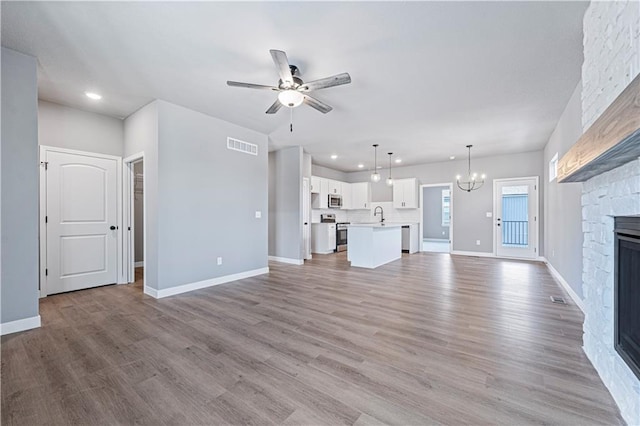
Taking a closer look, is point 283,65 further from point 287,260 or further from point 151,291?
point 287,260

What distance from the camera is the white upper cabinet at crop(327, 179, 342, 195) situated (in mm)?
8672

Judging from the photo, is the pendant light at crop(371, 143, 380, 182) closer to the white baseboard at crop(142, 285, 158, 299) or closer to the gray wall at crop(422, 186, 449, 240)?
the gray wall at crop(422, 186, 449, 240)

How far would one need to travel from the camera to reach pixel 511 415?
1.58 meters

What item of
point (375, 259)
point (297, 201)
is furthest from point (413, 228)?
point (297, 201)

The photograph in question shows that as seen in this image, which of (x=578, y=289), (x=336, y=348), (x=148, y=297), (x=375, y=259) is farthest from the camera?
Answer: (x=375, y=259)

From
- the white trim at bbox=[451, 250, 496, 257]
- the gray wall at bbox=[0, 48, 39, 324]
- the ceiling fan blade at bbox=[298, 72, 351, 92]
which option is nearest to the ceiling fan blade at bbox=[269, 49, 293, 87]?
the ceiling fan blade at bbox=[298, 72, 351, 92]

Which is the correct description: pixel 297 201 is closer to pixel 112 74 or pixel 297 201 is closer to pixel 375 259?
pixel 375 259

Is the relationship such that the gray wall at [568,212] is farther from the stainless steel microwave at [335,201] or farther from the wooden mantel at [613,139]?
the stainless steel microwave at [335,201]

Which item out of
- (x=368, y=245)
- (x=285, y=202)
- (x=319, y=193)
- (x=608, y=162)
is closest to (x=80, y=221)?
(x=285, y=202)

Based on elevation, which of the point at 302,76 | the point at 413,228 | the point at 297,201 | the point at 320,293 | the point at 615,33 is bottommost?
the point at 320,293

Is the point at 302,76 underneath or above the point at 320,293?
above

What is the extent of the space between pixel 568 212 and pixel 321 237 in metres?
5.63

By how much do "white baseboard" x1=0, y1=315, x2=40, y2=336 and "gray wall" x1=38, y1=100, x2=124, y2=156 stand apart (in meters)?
2.57

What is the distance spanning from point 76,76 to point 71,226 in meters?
2.22
